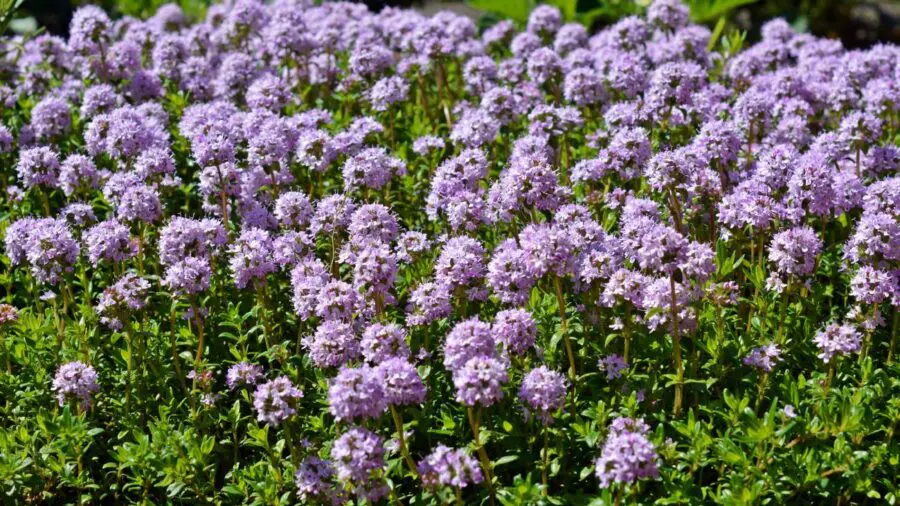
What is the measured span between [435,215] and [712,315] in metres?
1.61

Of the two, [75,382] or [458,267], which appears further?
[75,382]

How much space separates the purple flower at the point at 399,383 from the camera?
13.8 ft

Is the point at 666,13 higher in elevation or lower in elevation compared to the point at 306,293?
higher

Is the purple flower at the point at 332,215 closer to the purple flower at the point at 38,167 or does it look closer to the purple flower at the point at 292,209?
the purple flower at the point at 292,209

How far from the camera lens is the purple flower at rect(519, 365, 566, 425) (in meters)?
4.39

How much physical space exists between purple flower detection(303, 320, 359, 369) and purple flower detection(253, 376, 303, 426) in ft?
0.68

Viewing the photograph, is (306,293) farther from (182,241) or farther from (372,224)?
(182,241)

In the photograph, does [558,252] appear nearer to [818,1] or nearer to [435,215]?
[435,215]

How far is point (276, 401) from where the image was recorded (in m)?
4.49

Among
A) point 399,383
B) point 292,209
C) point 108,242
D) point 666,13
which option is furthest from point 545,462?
point 666,13

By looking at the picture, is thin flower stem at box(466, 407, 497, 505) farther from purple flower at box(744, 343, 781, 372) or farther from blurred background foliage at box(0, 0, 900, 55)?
blurred background foliage at box(0, 0, 900, 55)

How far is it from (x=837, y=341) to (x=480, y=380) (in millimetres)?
1745

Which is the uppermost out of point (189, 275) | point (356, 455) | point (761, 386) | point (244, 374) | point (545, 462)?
point (189, 275)

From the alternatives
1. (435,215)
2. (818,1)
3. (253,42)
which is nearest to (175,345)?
(435,215)
